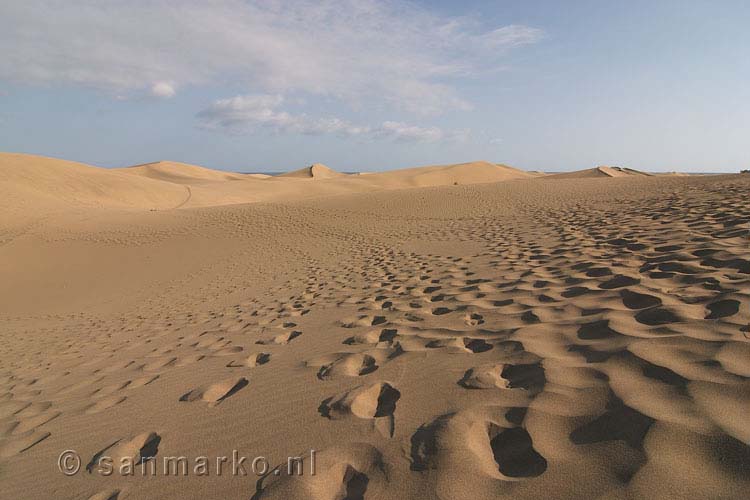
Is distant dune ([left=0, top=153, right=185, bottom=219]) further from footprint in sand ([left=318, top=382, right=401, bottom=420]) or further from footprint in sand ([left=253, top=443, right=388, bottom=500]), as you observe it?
footprint in sand ([left=253, top=443, right=388, bottom=500])

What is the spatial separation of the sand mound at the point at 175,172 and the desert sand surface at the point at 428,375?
48426 millimetres

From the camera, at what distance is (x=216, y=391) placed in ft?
9.50

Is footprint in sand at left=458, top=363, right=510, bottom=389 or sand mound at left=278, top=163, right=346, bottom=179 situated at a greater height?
sand mound at left=278, top=163, right=346, bottom=179

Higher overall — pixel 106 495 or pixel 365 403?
pixel 365 403

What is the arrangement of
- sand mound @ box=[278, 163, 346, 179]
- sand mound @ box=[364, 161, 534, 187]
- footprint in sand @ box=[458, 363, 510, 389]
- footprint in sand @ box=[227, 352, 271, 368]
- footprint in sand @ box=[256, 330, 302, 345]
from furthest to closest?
sand mound @ box=[278, 163, 346, 179] < sand mound @ box=[364, 161, 534, 187] < footprint in sand @ box=[256, 330, 302, 345] < footprint in sand @ box=[227, 352, 271, 368] < footprint in sand @ box=[458, 363, 510, 389]

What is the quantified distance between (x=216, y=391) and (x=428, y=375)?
5.45 ft

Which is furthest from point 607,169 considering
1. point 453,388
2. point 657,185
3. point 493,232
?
point 453,388

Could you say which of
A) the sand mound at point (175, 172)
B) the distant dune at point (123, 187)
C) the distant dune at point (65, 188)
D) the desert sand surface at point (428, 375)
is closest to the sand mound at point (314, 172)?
the sand mound at point (175, 172)

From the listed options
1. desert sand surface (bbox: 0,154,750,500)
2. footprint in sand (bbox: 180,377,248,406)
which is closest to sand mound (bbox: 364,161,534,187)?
desert sand surface (bbox: 0,154,750,500)

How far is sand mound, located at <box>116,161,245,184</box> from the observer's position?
50.9 m

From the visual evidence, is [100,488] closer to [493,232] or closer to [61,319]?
[61,319]

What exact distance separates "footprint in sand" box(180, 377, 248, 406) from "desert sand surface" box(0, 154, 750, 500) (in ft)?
0.08

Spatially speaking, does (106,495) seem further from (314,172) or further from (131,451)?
(314,172)

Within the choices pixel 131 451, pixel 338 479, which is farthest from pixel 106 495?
pixel 338 479
